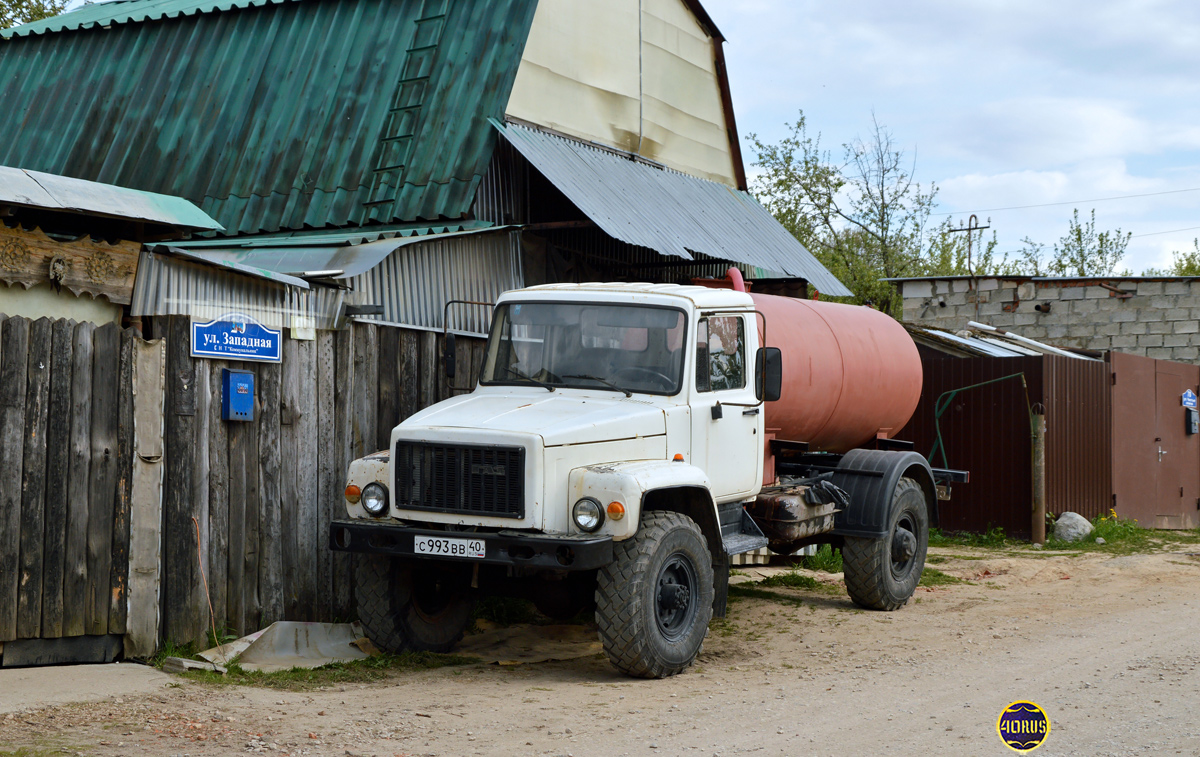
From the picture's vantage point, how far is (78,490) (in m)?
7.03

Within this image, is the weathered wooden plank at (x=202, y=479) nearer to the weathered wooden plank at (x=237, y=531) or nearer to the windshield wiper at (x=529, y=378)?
the weathered wooden plank at (x=237, y=531)

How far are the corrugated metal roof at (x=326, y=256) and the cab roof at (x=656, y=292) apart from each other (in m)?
1.37

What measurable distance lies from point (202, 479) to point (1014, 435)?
11.2m

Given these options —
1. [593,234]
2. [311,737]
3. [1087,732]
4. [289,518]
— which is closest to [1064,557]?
[593,234]

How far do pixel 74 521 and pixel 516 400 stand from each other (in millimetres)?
2856

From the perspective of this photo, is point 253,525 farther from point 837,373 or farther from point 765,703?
Answer: point 837,373

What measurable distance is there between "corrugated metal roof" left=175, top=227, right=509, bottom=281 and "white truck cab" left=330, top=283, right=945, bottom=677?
1352mm

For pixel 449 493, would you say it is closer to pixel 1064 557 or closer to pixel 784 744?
pixel 784 744

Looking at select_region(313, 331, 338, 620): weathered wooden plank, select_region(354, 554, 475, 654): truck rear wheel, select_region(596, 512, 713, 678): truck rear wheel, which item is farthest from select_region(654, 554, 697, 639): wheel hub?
select_region(313, 331, 338, 620): weathered wooden plank

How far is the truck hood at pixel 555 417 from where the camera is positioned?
24.1ft

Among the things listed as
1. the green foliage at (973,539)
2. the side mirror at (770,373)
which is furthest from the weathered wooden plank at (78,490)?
the green foliage at (973,539)

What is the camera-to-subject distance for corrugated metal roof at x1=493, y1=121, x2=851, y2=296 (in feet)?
37.1

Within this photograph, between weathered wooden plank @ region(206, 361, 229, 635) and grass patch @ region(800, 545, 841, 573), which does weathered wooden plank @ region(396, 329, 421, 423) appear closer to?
weathered wooden plank @ region(206, 361, 229, 635)

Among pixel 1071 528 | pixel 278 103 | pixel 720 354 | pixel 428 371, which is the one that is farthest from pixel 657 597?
pixel 1071 528
